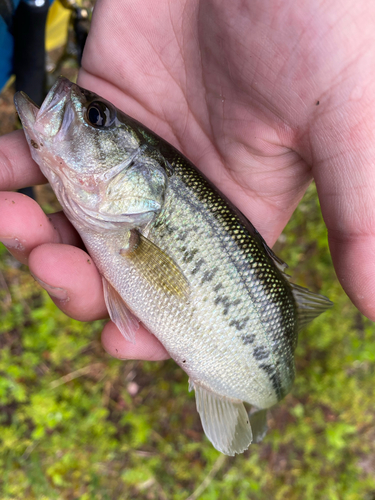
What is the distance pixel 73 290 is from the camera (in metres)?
1.93

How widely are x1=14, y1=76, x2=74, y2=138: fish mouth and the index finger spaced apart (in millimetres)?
245

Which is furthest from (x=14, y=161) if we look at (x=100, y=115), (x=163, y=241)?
(x=163, y=241)

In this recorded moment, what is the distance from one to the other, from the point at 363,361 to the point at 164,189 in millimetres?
3338

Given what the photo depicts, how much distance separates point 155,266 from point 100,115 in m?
0.87

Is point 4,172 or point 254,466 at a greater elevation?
point 4,172

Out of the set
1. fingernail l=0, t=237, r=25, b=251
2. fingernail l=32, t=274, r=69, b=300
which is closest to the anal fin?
fingernail l=32, t=274, r=69, b=300

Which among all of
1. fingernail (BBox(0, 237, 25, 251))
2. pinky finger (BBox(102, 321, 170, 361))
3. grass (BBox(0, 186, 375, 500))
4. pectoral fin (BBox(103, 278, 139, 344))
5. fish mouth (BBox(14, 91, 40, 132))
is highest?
fish mouth (BBox(14, 91, 40, 132))

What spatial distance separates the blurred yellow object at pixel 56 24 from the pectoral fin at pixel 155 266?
9.23ft

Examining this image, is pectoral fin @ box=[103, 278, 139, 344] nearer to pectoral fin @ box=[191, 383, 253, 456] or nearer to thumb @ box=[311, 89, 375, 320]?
pectoral fin @ box=[191, 383, 253, 456]

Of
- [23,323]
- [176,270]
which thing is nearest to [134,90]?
[176,270]

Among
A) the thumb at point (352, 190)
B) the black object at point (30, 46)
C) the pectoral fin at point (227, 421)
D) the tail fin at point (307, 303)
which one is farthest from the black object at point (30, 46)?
the tail fin at point (307, 303)

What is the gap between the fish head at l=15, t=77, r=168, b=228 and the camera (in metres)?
1.70

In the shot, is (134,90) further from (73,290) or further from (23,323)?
(23,323)

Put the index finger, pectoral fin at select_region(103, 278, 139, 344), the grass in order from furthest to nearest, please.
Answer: the grass → pectoral fin at select_region(103, 278, 139, 344) → the index finger
